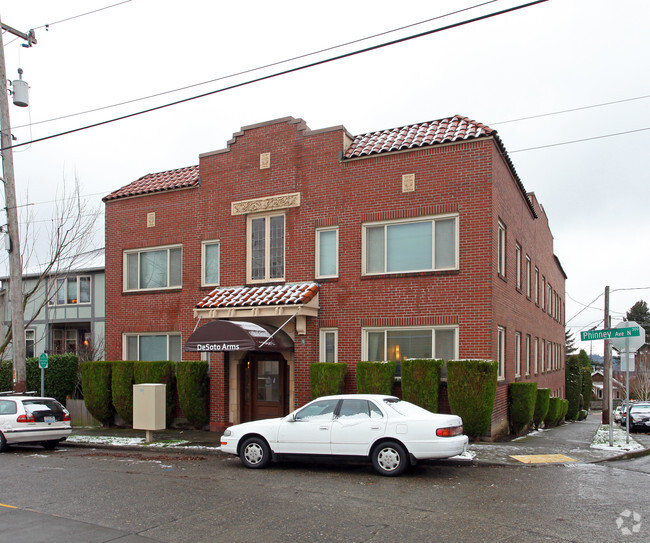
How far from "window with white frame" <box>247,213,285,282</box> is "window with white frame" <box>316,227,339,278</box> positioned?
1.13m

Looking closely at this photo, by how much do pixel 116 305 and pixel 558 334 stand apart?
73.1ft

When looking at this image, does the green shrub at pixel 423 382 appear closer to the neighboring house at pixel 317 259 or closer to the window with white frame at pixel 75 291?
the neighboring house at pixel 317 259

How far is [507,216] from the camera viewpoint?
659 inches

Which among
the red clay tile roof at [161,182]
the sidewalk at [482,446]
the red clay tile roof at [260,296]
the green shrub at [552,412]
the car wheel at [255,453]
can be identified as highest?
the red clay tile roof at [161,182]

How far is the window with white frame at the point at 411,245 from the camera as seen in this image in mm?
15078

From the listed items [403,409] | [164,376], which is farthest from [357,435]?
[164,376]

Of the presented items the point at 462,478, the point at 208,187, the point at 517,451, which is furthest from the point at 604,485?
the point at 208,187

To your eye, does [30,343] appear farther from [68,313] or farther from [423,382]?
[423,382]

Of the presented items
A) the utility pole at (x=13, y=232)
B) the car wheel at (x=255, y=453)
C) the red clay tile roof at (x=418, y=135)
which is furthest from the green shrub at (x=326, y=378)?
the utility pole at (x=13, y=232)

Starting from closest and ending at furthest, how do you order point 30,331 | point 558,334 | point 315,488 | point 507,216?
point 315,488, point 507,216, point 558,334, point 30,331

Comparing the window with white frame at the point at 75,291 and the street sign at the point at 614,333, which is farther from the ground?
the window with white frame at the point at 75,291

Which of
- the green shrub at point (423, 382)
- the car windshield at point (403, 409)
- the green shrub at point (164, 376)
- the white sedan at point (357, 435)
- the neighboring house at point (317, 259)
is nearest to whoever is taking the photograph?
the white sedan at point (357, 435)

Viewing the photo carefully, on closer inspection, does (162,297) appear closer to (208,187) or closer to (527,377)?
(208,187)

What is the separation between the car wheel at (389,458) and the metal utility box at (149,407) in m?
6.73
